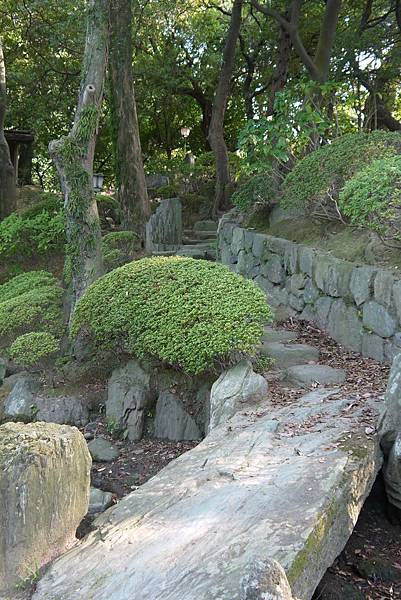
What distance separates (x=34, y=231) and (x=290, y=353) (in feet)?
19.3

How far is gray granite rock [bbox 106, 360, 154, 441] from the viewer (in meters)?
5.80

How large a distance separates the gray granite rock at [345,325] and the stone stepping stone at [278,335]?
1.30ft

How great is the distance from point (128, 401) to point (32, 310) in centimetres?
175

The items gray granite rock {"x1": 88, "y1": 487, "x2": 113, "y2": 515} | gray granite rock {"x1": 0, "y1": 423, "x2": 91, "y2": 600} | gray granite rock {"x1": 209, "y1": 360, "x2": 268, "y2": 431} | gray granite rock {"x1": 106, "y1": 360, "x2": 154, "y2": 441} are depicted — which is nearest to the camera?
gray granite rock {"x1": 0, "y1": 423, "x2": 91, "y2": 600}

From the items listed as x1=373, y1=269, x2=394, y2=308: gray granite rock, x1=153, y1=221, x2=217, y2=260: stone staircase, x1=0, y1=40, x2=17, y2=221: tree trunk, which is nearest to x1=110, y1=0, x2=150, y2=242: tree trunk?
x1=153, y1=221, x2=217, y2=260: stone staircase

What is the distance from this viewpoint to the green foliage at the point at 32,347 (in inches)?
249

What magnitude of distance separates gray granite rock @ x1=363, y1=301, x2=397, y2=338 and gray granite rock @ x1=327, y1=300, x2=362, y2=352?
16cm

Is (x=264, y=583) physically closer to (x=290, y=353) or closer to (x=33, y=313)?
(x=290, y=353)

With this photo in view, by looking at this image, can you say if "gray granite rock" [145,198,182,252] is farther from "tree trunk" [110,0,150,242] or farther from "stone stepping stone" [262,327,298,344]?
"stone stepping stone" [262,327,298,344]

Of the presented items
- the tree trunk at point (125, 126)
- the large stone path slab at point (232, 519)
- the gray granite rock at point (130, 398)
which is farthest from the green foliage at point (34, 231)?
the large stone path slab at point (232, 519)

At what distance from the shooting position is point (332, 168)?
656cm

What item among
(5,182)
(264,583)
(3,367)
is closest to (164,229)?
(5,182)

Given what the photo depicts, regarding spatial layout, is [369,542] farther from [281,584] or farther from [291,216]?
[291,216]

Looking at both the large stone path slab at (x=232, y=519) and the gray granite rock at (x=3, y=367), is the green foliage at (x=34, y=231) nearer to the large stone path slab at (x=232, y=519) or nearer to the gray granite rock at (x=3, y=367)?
the gray granite rock at (x=3, y=367)
